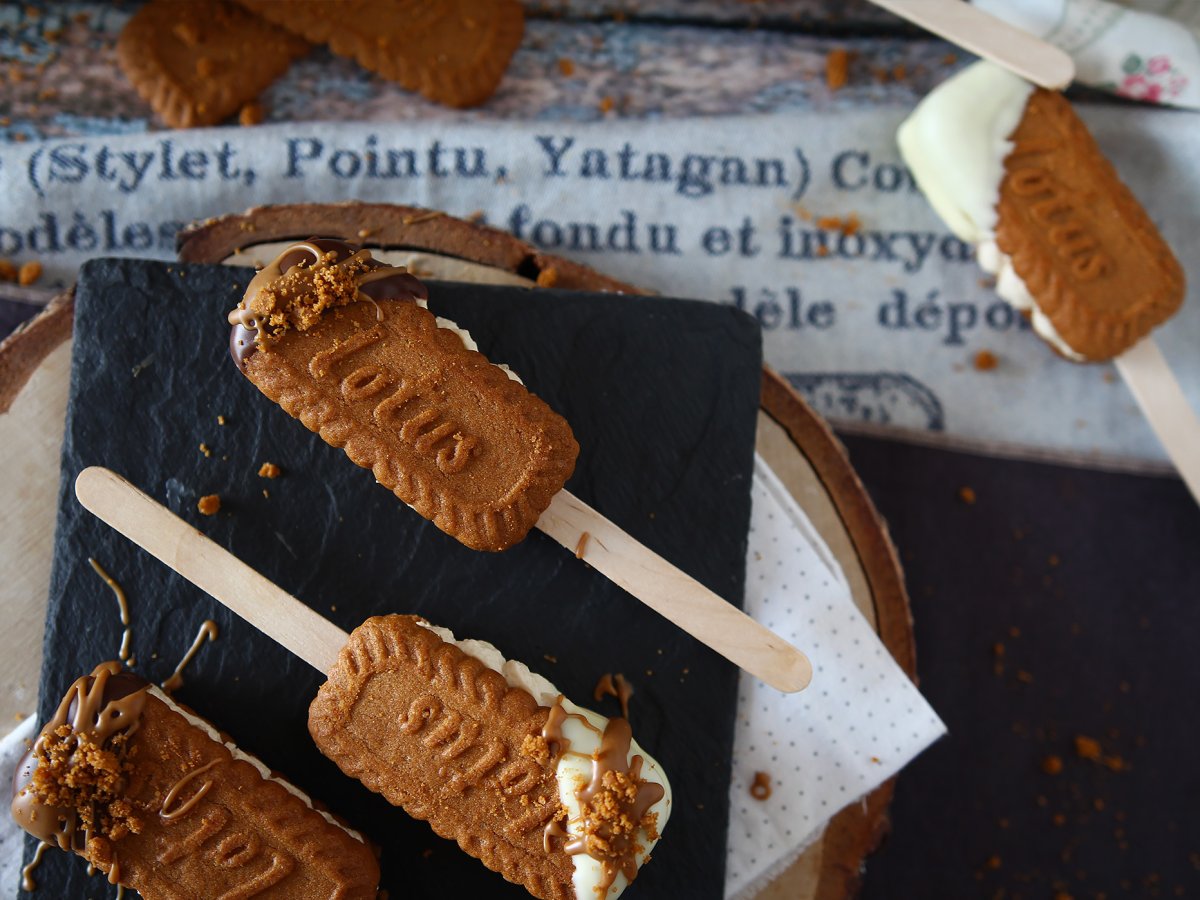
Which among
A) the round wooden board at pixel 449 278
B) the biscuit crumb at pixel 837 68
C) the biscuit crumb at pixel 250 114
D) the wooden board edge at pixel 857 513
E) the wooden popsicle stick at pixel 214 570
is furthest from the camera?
the biscuit crumb at pixel 837 68

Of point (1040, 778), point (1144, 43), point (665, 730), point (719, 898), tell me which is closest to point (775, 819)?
point (719, 898)

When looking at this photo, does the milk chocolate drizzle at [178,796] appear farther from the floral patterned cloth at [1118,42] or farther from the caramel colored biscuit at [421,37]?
the floral patterned cloth at [1118,42]

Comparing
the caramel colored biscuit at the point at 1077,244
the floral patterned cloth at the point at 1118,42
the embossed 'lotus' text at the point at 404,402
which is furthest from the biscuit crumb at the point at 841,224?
the embossed 'lotus' text at the point at 404,402

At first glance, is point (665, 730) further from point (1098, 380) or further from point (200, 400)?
point (1098, 380)

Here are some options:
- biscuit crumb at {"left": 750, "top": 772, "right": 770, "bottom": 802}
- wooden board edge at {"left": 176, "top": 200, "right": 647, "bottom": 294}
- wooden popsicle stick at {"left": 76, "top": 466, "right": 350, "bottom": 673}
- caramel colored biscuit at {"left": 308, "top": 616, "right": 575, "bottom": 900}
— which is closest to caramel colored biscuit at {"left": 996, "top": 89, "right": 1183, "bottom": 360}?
wooden board edge at {"left": 176, "top": 200, "right": 647, "bottom": 294}

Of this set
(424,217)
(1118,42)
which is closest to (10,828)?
(424,217)

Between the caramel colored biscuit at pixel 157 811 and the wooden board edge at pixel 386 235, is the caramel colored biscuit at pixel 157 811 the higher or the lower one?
the lower one
